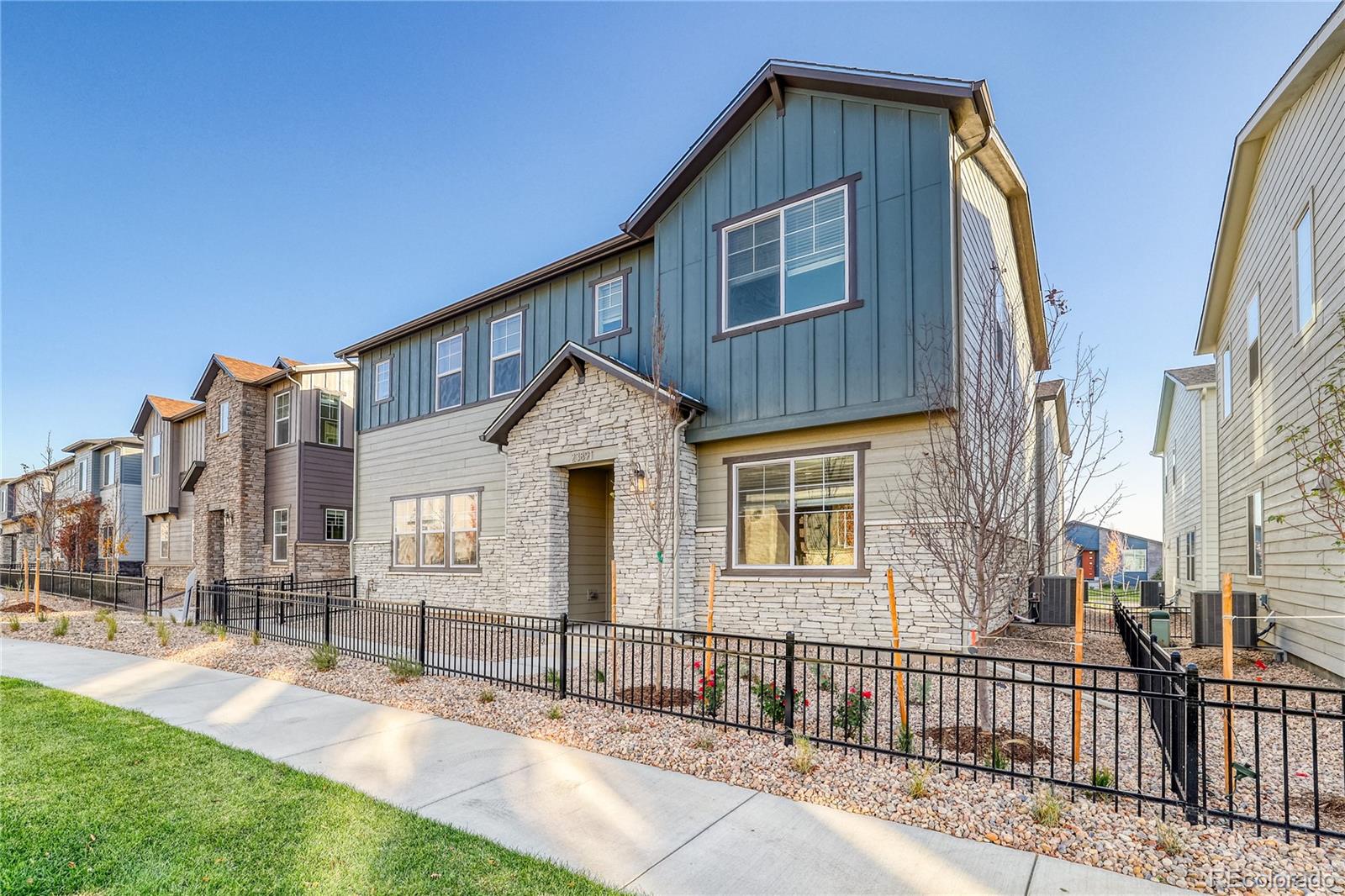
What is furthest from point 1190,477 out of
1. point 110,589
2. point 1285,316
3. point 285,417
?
point 110,589

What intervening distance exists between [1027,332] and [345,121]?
694 inches

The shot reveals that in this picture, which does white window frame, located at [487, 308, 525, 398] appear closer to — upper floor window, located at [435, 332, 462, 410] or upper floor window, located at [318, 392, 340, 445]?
upper floor window, located at [435, 332, 462, 410]

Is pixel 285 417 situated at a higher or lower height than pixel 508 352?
lower

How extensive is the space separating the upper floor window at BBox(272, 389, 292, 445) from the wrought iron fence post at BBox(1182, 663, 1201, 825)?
23.2 m

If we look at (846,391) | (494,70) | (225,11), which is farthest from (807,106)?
(225,11)

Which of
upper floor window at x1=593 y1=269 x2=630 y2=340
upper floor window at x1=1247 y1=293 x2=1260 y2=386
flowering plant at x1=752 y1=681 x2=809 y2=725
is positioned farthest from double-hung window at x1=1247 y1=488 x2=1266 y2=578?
upper floor window at x1=593 y1=269 x2=630 y2=340

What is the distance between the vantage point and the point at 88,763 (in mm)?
5410

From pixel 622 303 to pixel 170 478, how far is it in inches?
956

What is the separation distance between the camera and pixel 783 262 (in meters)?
10.9

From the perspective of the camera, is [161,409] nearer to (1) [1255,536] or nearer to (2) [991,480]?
(2) [991,480]

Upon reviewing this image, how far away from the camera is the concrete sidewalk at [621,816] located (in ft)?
11.9

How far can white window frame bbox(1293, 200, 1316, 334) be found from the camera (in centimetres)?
845

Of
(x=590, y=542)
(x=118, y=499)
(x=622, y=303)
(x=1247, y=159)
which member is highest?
(x=1247, y=159)

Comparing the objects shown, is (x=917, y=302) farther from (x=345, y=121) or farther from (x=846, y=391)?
(x=345, y=121)
